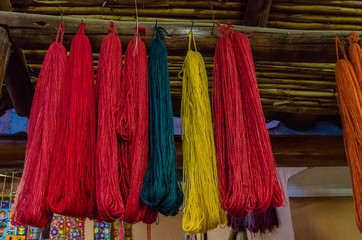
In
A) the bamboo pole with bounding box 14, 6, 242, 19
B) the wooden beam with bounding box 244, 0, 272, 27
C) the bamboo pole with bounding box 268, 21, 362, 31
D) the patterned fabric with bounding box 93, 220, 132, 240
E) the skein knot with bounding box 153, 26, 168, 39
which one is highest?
the bamboo pole with bounding box 14, 6, 242, 19

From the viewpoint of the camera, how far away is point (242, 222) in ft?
11.7

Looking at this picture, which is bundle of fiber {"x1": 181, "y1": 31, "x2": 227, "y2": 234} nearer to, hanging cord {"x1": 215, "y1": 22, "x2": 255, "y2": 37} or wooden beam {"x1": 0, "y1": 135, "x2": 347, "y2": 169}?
hanging cord {"x1": 215, "y1": 22, "x2": 255, "y2": 37}

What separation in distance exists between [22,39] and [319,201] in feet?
10.4

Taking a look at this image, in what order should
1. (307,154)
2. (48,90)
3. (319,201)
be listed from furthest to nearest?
(319,201) < (307,154) < (48,90)

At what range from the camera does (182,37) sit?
53.7 inches

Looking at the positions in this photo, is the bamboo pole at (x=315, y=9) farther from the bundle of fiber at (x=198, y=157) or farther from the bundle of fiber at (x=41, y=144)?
the bundle of fiber at (x=41, y=144)

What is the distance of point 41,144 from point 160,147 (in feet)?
1.20

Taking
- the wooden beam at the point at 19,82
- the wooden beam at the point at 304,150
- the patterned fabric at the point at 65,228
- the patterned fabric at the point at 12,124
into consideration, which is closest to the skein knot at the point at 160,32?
the wooden beam at the point at 19,82

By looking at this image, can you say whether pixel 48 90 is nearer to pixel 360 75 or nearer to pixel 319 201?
pixel 360 75

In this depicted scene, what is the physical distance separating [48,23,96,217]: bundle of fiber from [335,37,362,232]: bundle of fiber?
0.91 metres

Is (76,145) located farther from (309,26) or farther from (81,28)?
(309,26)

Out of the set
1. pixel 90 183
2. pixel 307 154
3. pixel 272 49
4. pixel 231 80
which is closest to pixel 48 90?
pixel 90 183

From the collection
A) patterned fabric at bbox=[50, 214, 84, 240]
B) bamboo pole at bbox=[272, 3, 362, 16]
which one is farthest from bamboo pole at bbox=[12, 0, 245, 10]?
patterned fabric at bbox=[50, 214, 84, 240]

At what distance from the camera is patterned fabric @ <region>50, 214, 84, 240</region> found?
12.4ft
